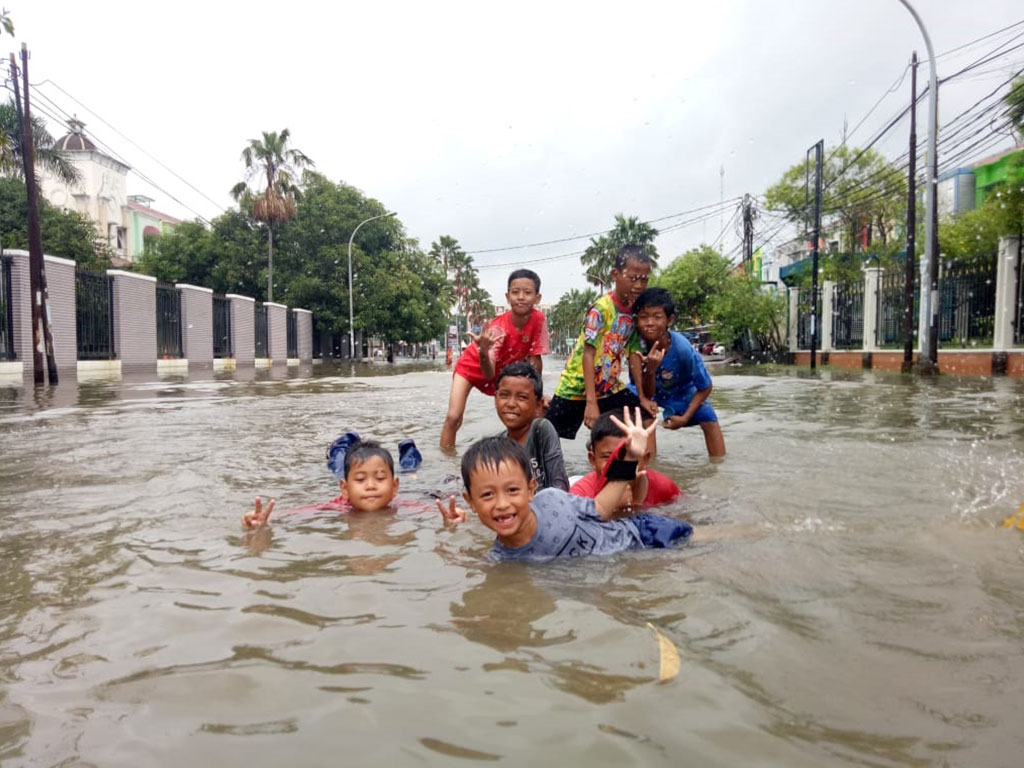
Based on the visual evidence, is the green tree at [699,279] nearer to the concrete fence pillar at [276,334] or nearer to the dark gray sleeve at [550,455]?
the concrete fence pillar at [276,334]

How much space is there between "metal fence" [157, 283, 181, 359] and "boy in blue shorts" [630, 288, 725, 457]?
25.5 meters

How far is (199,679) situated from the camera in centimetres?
203

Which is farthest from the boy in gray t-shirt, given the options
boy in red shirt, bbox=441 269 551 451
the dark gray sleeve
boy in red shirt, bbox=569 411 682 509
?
boy in red shirt, bbox=441 269 551 451

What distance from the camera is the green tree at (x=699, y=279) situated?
40.7m

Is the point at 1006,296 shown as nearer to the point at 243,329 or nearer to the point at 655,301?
the point at 655,301

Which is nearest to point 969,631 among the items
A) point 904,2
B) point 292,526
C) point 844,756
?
point 844,756

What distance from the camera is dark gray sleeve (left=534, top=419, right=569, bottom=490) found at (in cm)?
435

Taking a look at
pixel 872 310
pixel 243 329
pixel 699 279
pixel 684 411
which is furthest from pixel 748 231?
pixel 684 411

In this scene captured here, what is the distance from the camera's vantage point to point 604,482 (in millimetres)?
3969

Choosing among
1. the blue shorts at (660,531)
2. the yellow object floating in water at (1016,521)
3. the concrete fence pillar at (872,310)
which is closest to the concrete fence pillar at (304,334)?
the concrete fence pillar at (872,310)

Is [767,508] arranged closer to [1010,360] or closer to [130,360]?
[1010,360]

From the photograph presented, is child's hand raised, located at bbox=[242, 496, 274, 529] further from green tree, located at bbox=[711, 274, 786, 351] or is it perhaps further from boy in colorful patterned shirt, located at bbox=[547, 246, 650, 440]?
green tree, located at bbox=[711, 274, 786, 351]

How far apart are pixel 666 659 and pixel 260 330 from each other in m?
37.3

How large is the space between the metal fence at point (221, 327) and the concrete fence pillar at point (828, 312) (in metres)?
25.0
